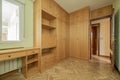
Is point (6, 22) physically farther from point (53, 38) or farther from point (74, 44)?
point (74, 44)

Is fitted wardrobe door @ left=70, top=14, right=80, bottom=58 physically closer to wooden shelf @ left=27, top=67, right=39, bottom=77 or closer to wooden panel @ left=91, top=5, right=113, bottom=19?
wooden panel @ left=91, top=5, right=113, bottom=19

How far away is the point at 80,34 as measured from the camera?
15.5 ft

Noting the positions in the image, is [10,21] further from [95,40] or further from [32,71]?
[95,40]

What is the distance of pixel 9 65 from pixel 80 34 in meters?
3.49

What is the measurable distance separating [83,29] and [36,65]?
2.92 metres

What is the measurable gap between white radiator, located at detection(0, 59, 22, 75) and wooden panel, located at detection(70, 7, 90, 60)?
3020mm

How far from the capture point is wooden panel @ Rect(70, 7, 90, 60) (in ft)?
14.7

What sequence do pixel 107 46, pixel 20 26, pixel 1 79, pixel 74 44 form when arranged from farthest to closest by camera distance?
pixel 107 46 → pixel 74 44 → pixel 20 26 → pixel 1 79

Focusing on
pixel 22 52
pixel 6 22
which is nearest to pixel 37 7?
pixel 6 22

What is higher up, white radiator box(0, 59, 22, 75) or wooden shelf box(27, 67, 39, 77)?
white radiator box(0, 59, 22, 75)

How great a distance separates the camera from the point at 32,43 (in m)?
3.05

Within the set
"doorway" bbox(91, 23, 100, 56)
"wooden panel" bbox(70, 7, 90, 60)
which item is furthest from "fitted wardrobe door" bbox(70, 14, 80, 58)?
"doorway" bbox(91, 23, 100, 56)

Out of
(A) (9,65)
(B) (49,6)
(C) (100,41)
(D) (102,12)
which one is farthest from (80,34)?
(A) (9,65)

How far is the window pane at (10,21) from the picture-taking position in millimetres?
2367
